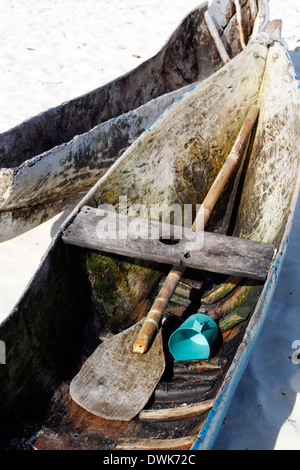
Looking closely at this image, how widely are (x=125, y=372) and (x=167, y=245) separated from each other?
2.47 ft

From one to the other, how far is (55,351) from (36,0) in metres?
7.73

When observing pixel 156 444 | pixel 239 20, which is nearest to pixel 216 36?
pixel 239 20

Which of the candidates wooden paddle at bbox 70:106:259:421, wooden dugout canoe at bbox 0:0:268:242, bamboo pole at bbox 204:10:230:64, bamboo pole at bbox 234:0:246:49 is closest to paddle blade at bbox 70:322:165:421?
wooden paddle at bbox 70:106:259:421

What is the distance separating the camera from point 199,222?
10.0ft

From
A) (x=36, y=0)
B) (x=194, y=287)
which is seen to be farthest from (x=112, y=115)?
(x=36, y=0)

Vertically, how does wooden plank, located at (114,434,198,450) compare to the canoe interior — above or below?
below

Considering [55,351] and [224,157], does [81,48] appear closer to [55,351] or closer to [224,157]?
[224,157]

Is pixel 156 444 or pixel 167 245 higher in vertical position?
pixel 167 245

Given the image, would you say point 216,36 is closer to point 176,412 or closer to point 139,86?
point 139,86

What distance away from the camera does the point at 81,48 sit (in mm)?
7090

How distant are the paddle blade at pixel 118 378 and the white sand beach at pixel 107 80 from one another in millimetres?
473

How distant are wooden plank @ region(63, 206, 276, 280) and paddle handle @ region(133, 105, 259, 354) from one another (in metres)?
0.16

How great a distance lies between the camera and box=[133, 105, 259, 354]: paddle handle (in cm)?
260

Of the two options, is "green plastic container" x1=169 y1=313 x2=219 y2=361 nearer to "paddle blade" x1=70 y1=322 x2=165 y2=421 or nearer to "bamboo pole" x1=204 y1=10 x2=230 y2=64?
"paddle blade" x1=70 y1=322 x2=165 y2=421
